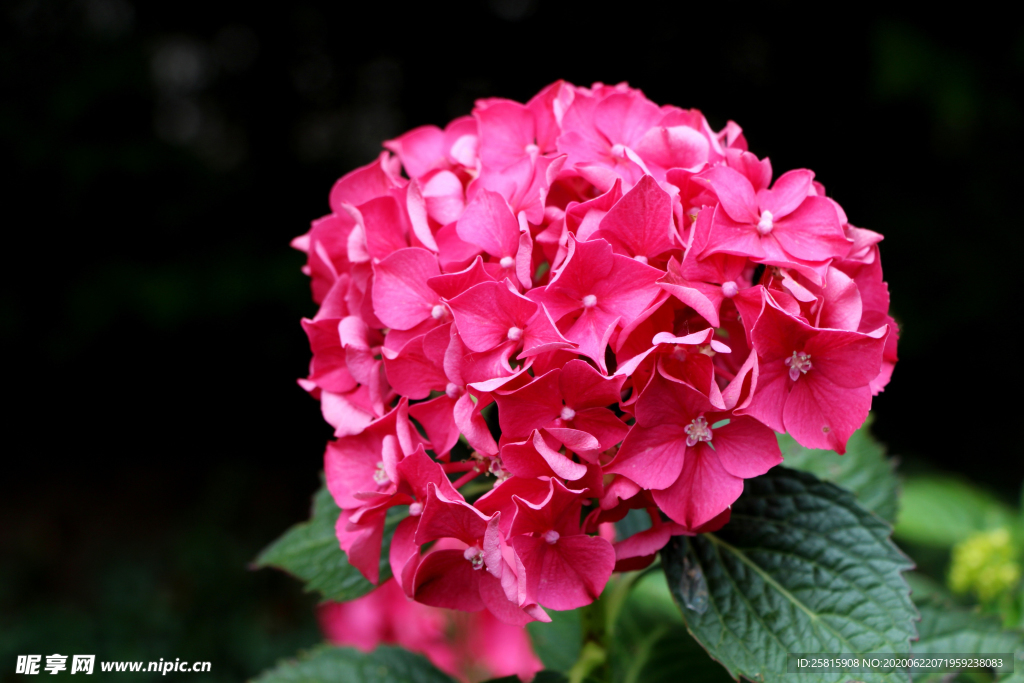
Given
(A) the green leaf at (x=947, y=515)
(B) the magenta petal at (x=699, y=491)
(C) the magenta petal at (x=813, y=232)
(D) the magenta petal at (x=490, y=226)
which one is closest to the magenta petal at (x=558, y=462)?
(B) the magenta petal at (x=699, y=491)

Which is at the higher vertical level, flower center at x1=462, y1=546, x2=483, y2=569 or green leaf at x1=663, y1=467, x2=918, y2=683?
flower center at x1=462, y1=546, x2=483, y2=569

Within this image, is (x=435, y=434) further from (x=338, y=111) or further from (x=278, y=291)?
(x=338, y=111)

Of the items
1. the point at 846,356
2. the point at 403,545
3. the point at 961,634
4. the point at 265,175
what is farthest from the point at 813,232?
the point at 265,175

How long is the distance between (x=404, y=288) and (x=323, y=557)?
51cm

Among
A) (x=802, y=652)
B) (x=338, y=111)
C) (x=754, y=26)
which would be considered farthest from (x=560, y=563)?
(x=338, y=111)

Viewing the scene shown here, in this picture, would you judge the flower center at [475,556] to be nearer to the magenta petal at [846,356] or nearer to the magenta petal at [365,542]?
the magenta petal at [365,542]

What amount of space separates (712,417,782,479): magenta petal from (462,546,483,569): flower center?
270 mm

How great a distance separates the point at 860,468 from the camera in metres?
1.23

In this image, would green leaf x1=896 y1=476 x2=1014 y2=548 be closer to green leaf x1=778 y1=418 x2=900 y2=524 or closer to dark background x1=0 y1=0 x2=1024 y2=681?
green leaf x1=778 y1=418 x2=900 y2=524

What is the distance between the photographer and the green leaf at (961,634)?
103 cm

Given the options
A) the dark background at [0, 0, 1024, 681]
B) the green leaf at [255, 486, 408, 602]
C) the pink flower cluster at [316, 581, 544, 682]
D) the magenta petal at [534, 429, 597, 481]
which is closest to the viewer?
the magenta petal at [534, 429, 597, 481]

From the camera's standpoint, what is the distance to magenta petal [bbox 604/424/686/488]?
714 mm

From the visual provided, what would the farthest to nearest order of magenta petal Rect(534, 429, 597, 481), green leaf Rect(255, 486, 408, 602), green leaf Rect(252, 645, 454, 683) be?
green leaf Rect(252, 645, 454, 683) < green leaf Rect(255, 486, 408, 602) < magenta petal Rect(534, 429, 597, 481)

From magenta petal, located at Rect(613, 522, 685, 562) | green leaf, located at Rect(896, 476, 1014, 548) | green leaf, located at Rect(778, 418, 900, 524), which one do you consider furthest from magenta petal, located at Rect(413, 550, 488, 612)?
green leaf, located at Rect(896, 476, 1014, 548)
